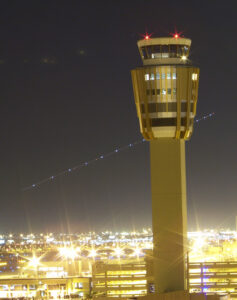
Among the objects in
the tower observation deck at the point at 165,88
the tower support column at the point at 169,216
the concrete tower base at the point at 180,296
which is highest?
the tower observation deck at the point at 165,88

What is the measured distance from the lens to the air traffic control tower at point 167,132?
99.0 ft

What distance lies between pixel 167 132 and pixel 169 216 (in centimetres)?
352

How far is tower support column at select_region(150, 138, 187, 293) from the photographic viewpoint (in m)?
30.1

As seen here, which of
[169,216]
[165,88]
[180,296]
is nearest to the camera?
[180,296]

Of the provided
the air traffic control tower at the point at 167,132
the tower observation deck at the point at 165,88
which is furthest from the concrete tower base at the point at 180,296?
the tower observation deck at the point at 165,88

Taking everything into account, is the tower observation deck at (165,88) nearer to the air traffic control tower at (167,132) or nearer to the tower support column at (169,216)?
the air traffic control tower at (167,132)

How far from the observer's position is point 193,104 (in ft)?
101

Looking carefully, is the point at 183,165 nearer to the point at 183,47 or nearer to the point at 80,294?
the point at 183,47

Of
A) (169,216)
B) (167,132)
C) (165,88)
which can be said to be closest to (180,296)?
(169,216)

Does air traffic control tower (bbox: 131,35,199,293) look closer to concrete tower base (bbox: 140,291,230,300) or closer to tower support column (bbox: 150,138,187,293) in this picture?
tower support column (bbox: 150,138,187,293)

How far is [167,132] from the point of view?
30516 mm

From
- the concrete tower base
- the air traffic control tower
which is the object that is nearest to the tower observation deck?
the air traffic control tower

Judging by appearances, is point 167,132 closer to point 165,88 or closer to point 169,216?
point 165,88

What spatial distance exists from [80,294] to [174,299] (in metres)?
23.7
